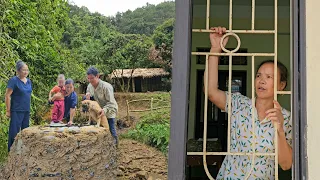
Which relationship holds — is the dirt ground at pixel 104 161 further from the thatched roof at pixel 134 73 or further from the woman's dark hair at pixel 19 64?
the woman's dark hair at pixel 19 64

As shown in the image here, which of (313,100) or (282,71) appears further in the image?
(282,71)

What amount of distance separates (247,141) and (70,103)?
1.95 metres

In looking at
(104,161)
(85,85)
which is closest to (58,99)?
(85,85)

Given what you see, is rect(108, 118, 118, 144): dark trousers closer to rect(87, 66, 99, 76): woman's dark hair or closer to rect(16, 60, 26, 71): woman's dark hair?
rect(87, 66, 99, 76): woman's dark hair

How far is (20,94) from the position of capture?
11.3 feet

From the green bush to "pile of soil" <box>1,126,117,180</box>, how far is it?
39 centimetres

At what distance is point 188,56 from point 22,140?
2.09 metres

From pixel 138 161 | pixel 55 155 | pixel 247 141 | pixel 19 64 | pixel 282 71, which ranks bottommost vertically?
pixel 138 161

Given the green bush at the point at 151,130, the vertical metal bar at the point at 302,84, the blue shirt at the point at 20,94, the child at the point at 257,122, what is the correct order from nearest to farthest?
the vertical metal bar at the point at 302,84 → the child at the point at 257,122 → the blue shirt at the point at 20,94 → the green bush at the point at 151,130

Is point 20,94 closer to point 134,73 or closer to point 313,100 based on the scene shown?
point 134,73

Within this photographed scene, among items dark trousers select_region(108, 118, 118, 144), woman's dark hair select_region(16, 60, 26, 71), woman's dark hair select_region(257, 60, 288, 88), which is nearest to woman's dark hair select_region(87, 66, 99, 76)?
dark trousers select_region(108, 118, 118, 144)

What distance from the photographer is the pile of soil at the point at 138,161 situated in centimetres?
361

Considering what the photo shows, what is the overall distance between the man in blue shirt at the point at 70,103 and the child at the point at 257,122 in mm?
1787

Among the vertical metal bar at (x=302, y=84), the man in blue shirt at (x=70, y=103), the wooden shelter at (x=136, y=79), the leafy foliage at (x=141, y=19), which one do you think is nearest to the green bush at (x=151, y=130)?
the wooden shelter at (x=136, y=79)
